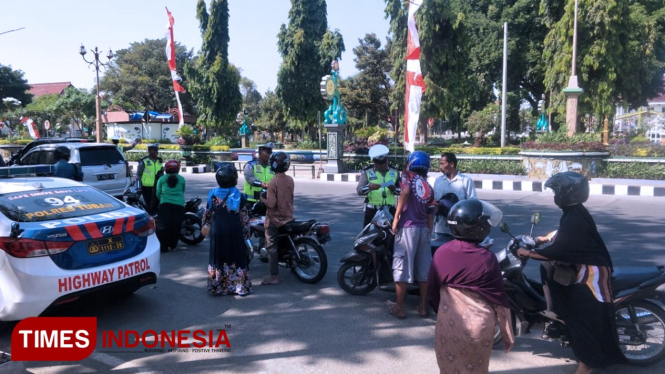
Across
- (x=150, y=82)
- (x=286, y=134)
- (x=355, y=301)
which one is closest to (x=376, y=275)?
(x=355, y=301)

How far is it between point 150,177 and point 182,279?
122 inches

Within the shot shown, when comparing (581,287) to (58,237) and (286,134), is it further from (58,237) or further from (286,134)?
(286,134)

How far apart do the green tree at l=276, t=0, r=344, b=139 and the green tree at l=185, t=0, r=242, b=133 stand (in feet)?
14.2

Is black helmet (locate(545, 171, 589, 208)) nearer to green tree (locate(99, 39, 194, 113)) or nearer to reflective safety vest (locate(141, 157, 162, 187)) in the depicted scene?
reflective safety vest (locate(141, 157, 162, 187))

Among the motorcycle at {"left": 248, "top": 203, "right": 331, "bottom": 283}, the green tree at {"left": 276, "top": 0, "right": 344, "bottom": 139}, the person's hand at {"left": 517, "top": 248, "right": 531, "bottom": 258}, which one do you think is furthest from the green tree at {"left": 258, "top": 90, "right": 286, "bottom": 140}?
the person's hand at {"left": 517, "top": 248, "right": 531, "bottom": 258}

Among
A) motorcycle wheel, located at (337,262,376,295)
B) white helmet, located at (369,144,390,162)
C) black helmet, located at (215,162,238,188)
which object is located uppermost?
white helmet, located at (369,144,390,162)

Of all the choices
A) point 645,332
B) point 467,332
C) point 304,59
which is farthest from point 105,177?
point 304,59

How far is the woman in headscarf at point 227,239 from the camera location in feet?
18.4

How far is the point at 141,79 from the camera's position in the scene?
50062 millimetres

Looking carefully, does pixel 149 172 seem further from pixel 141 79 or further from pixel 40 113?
pixel 141 79

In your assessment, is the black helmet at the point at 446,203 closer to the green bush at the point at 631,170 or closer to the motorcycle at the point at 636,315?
the motorcycle at the point at 636,315

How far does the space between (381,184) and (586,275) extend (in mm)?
2713

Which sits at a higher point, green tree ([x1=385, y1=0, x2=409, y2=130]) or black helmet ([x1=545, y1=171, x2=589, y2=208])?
green tree ([x1=385, y1=0, x2=409, y2=130])

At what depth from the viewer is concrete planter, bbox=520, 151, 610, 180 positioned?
1591cm
